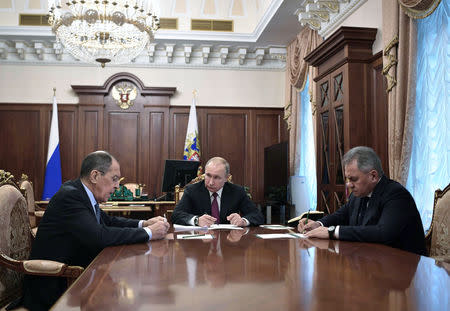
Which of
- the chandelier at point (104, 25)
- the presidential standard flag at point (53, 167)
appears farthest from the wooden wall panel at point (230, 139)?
the chandelier at point (104, 25)

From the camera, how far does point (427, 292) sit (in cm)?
127

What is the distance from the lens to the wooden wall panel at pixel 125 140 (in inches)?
302

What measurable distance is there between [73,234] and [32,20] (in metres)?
6.17

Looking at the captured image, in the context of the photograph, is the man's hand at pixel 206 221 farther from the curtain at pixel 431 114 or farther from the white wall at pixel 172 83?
the white wall at pixel 172 83

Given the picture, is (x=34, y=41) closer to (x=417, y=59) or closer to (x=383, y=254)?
(x=417, y=59)

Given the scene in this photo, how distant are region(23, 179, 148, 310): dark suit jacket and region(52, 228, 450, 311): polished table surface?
0.13 meters

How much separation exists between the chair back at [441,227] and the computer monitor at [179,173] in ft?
10.7

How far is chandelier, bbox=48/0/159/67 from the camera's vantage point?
466cm

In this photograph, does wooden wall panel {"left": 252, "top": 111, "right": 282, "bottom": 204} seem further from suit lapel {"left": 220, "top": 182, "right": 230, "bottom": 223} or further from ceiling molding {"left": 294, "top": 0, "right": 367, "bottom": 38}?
suit lapel {"left": 220, "top": 182, "right": 230, "bottom": 223}

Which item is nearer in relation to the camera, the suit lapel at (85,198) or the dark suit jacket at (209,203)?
the suit lapel at (85,198)

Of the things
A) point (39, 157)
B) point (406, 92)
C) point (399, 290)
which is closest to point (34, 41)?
point (39, 157)

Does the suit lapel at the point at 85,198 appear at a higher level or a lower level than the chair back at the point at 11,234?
higher

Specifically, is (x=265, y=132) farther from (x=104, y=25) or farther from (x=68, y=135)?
(x=104, y=25)

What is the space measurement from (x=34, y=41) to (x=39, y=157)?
1990 mm
